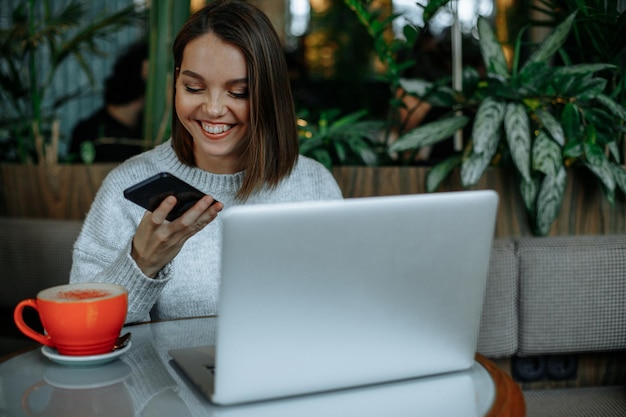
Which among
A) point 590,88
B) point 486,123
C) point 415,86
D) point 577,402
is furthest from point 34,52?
point 577,402

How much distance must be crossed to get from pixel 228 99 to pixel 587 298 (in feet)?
3.15

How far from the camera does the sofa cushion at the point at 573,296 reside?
5.47ft

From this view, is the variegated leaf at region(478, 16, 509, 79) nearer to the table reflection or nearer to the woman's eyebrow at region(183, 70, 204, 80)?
the woman's eyebrow at region(183, 70, 204, 80)

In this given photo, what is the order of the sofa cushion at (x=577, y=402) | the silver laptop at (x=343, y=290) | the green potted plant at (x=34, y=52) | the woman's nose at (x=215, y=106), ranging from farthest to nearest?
the green potted plant at (x=34, y=52), the sofa cushion at (x=577, y=402), the woman's nose at (x=215, y=106), the silver laptop at (x=343, y=290)

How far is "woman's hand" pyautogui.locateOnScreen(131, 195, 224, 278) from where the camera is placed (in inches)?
39.3

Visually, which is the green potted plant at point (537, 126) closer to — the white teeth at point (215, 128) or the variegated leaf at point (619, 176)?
the variegated leaf at point (619, 176)

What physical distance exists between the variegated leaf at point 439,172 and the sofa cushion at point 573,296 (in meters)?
0.30

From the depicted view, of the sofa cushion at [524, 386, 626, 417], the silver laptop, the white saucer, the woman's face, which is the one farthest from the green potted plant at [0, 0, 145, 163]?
the silver laptop

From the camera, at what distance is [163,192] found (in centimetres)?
97

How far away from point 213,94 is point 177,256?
0.32m

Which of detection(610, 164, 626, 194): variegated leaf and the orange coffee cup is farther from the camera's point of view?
detection(610, 164, 626, 194): variegated leaf

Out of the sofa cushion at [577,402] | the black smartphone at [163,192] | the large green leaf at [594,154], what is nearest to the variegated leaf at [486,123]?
the large green leaf at [594,154]

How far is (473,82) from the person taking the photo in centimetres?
193

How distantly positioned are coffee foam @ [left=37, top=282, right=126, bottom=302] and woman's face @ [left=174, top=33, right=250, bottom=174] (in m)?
0.45
